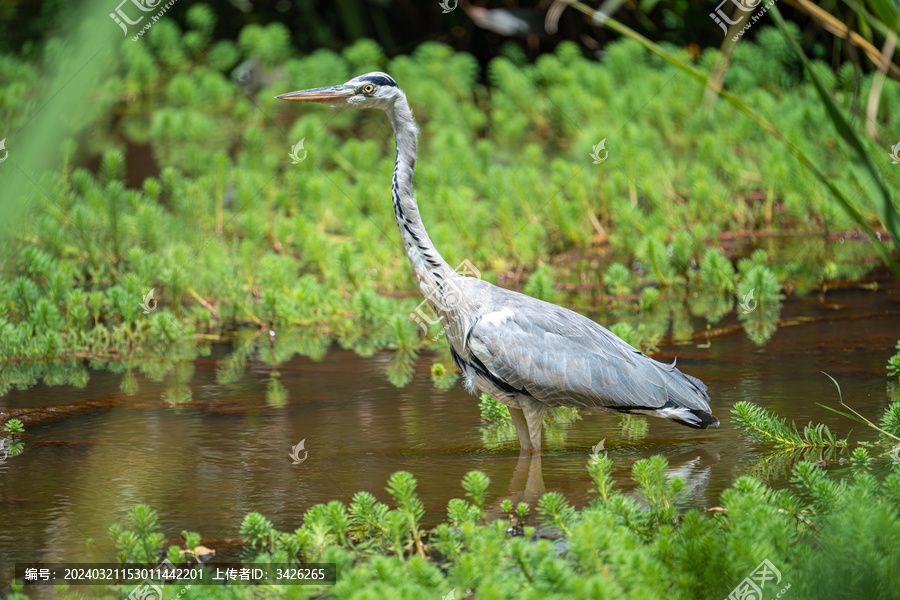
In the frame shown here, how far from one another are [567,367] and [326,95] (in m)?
2.18

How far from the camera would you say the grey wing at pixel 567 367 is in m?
5.24

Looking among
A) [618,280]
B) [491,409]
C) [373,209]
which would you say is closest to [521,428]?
[491,409]

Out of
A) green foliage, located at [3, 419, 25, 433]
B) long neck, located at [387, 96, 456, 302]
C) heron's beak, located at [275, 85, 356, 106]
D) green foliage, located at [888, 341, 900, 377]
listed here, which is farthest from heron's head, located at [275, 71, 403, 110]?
green foliage, located at [888, 341, 900, 377]

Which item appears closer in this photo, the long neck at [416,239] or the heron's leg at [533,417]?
the heron's leg at [533,417]

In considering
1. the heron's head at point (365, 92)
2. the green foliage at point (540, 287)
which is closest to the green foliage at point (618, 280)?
the green foliage at point (540, 287)

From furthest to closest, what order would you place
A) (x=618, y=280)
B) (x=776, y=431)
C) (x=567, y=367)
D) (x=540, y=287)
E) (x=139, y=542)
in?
(x=618, y=280) < (x=540, y=287) < (x=567, y=367) < (x=776, y=431) < (x=139, y=542)

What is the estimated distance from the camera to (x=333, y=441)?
5.62 meters

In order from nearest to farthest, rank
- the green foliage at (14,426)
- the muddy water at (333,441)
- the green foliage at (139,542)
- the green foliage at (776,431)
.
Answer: the green foliage at (139,542), the muddy water at (333,441), the green foliage at (776,431), the green foliage at (14,426)

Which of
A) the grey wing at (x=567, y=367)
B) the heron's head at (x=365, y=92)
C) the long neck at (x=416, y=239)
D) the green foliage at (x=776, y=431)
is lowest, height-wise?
the green foliage at (x=776, y=431)

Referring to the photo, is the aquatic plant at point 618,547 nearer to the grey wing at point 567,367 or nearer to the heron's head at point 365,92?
the grey wing at point 567,367

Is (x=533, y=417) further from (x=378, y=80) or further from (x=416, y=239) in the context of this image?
(x=378, y=80)

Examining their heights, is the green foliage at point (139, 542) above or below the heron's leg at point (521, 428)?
above

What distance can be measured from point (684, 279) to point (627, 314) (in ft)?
3.37

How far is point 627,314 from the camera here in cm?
806
